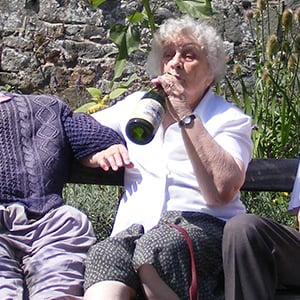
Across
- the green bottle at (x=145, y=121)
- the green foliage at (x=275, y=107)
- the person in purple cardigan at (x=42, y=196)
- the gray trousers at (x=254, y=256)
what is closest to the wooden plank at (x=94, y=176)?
the person in purple cardigan at (x=42, y=196)

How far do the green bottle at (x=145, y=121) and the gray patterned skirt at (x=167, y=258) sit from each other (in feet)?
1.10

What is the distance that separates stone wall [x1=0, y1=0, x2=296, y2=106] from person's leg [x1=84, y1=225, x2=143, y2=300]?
3702 mm

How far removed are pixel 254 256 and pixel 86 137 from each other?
907mm

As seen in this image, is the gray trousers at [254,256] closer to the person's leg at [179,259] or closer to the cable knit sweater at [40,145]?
the person's leg at [179,259]

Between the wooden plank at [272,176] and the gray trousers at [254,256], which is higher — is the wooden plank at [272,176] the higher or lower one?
the higher one

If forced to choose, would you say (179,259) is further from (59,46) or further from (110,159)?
(59,46)

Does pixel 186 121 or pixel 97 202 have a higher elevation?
pixel 186 121

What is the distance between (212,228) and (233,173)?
0.69ft

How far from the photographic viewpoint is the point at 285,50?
571cm

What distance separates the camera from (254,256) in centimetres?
319

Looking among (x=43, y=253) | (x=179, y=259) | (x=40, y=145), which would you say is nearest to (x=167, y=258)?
(x=179, y=259)

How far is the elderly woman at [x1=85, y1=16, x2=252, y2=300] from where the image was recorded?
335 centimetres

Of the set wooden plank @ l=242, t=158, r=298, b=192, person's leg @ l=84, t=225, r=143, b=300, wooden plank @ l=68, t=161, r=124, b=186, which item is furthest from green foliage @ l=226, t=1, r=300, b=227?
person's leg @ l=84, t=225, r=143, b=300

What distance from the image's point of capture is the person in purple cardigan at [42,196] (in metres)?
3.43
